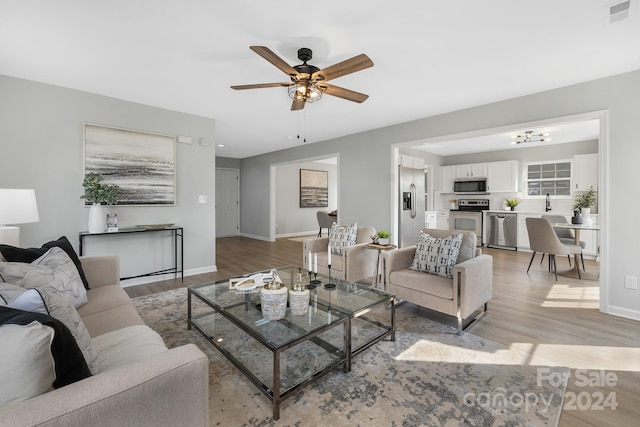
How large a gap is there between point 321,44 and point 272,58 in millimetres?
573

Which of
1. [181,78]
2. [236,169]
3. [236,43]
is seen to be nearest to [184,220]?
[181,78]

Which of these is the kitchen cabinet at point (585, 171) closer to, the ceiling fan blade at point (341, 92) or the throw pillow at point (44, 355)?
the ceiling fan blade at point (341, 92)

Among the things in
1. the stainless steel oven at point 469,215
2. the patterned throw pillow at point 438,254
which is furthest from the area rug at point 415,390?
the stainless steel oven at point 469,215

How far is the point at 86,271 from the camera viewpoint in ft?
7.34

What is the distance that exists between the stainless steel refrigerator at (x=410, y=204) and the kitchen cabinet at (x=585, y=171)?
3.35m

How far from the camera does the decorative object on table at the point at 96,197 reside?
333cm

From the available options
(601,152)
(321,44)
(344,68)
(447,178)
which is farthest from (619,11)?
(447,178)

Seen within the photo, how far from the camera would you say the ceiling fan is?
212cm

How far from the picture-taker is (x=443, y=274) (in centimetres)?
268

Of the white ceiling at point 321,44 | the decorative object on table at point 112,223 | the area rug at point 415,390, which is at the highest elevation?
the white ceiling at point 321,44

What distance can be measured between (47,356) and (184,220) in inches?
147

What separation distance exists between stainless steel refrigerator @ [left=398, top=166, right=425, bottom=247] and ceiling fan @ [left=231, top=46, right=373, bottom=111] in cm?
267

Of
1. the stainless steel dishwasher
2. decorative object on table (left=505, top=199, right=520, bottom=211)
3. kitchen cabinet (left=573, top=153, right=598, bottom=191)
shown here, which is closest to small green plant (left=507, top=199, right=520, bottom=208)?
decorative object on table (left=505, top=199, right=520, bottom=211)

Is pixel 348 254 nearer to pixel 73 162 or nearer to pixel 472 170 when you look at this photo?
pixel 73 162
